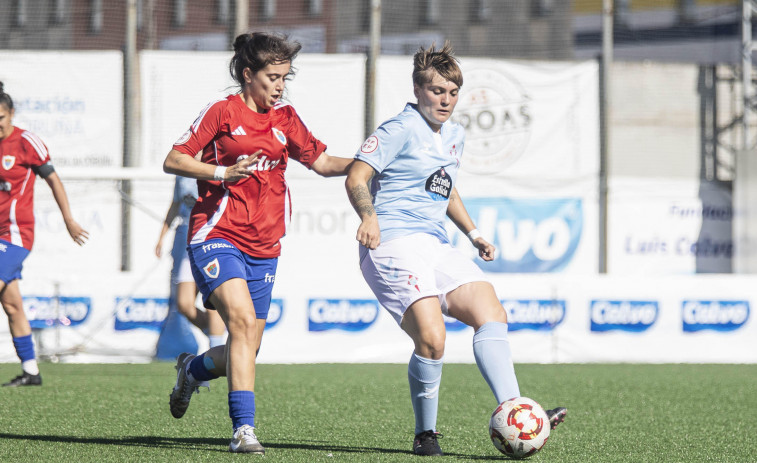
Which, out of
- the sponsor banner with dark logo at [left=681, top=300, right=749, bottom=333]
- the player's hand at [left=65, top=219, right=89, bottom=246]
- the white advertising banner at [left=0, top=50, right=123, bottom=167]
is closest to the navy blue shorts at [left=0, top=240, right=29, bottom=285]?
the player's hand at [left=65, top=219, right=89, bottom=246]

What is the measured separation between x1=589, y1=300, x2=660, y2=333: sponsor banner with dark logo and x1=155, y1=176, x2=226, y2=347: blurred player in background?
4329 mm

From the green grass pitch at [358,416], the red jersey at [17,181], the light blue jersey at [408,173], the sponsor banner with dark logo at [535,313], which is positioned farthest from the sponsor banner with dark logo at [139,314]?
the light blue jersey at [408,173]

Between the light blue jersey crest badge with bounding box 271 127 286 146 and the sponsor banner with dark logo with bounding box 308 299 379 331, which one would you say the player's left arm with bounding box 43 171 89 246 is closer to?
the light blue jersey crest badge with bounding box 271 127 286 146

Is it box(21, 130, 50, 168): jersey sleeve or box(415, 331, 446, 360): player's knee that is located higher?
box(21, 130, 50, 168): jersey sleeve

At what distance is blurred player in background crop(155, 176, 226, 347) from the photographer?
816 centimetres

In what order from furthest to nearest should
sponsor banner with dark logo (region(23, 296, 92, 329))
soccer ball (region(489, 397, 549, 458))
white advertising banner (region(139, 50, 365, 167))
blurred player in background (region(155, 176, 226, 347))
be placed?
white advertising banner (region(139, 50, 365, 167)) → sponsor banner with dark logo (region(23, 296, 92, 329)) → blurred player in background (region(155, 176, 226, 347)) → soccer ball (region(489, 397, 549, 458))

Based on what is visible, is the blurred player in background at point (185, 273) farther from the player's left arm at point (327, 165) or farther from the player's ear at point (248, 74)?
the player's ear at point (248, 74)

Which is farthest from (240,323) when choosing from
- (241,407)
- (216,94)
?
(216,94)

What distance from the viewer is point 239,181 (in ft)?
15.4

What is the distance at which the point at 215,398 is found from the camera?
722cm

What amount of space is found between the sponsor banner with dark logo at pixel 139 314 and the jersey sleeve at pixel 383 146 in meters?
6.02

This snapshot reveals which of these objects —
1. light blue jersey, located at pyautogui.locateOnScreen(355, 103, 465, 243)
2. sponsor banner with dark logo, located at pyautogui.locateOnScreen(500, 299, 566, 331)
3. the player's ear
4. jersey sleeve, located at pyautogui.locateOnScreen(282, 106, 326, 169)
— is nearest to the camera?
the player's ear

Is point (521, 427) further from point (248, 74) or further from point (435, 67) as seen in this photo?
point (248, 74)

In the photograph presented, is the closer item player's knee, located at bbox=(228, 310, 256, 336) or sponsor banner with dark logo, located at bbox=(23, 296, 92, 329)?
player's knee, located at bbox=(228, 310, 256, 336)
